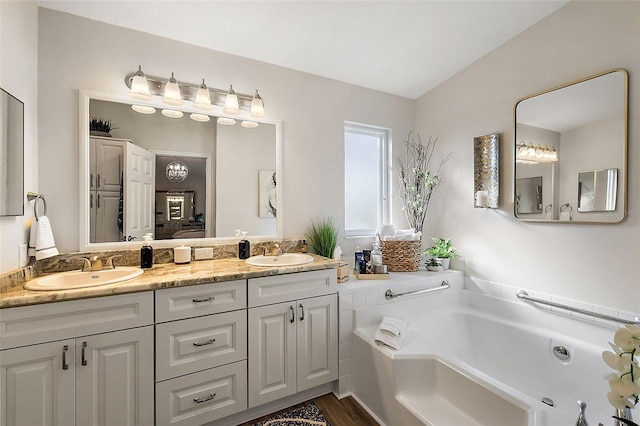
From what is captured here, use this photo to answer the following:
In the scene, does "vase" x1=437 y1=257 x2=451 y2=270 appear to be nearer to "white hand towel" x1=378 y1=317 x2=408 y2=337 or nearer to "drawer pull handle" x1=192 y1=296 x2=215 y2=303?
"white hand towel" x1=378 y1=317 x2=408 y2=337

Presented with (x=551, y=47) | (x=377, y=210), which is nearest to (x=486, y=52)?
(x=551, y=47)

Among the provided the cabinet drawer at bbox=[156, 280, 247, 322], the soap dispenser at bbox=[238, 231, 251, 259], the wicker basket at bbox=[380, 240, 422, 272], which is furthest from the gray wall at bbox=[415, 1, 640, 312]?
the cabinet drawer at bbox=[156, 280, 247, 322]

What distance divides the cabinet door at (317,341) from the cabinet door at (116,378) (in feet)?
2.76

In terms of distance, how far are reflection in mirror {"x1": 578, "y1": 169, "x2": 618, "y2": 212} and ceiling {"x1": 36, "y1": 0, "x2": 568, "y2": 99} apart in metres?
1.19

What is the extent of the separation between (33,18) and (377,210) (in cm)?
281

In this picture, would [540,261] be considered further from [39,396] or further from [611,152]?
[39,396]

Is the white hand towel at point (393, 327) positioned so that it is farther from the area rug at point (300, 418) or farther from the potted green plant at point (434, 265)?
the potted green plant at point (434, 265)

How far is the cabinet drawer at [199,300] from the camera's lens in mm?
1453

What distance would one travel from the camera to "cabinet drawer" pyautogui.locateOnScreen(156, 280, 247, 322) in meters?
1.45

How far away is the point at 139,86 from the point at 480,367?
3.10 metres

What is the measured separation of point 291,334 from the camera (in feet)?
5.87

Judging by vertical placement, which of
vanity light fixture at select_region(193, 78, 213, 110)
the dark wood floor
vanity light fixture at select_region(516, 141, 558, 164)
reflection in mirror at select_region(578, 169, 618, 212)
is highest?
vanity light fixture at select_region(193, 78, 213, 110)

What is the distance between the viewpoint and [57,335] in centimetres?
125

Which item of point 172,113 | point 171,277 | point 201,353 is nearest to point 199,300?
point 171,277
